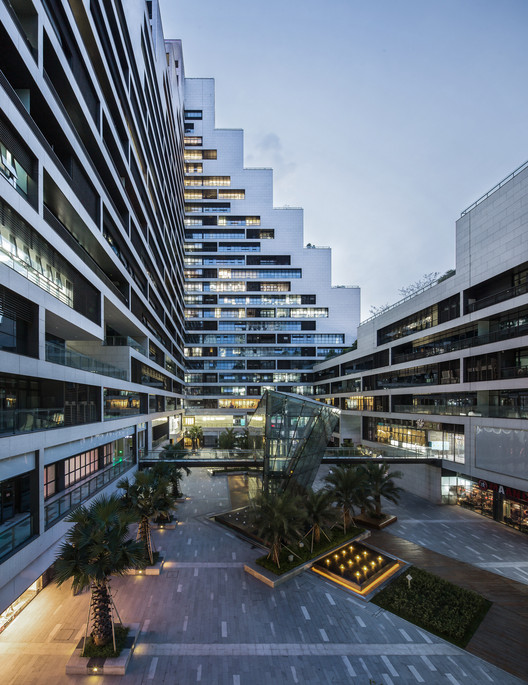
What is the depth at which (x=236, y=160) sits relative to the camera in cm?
7175

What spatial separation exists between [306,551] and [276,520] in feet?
15.0

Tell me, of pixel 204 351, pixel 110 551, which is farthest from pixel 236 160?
pixel 110 551

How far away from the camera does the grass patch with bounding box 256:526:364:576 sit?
18.9 metres

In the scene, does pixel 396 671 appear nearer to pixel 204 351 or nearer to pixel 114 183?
pixel 114 183

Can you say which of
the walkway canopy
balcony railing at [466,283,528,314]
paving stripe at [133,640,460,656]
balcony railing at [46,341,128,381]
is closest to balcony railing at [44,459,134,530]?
paving stripe at [133,640,460,656]

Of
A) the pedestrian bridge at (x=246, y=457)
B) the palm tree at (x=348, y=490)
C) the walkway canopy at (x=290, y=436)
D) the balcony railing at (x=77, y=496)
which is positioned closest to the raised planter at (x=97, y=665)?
the balcony railing at (x=77, y=496)

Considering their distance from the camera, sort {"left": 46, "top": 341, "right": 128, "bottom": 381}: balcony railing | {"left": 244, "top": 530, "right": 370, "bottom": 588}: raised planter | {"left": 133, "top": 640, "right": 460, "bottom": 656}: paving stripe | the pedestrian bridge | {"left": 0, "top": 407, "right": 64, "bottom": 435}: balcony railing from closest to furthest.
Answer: {"left": 0, "top": 407, "right": 64, "bottom": 435}: balcony railing, {"left": 133, "top": 640, "right": 460, "bottom": 656}: paving stripe, {"left": 46, "top": 341, "right": 128, "bottom": 381}: balcony railing, {"left": 244, "top": 530, "right": 370, "bottom": 588}: raised planter, the pedestrian bridge

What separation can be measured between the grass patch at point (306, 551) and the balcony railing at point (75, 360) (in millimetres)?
14377

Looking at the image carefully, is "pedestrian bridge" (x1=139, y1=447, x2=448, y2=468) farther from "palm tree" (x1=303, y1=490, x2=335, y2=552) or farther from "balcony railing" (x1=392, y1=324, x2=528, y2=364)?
"balcony railing" (x1=392, y1=324, x2=528, y2=364)

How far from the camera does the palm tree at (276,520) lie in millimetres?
18250

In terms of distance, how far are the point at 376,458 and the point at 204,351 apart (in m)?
45.8

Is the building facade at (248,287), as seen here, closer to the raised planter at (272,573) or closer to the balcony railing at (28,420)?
the raised planter at (272,573)

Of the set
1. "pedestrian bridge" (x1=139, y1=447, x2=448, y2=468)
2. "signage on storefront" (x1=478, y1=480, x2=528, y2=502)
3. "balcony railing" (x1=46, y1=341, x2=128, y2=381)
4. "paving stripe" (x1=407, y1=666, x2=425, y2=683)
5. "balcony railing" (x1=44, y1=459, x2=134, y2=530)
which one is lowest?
"paving stripe" (x1=407, y1=666, x2=425, y2=683)

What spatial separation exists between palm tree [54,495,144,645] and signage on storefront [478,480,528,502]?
82.0ft
